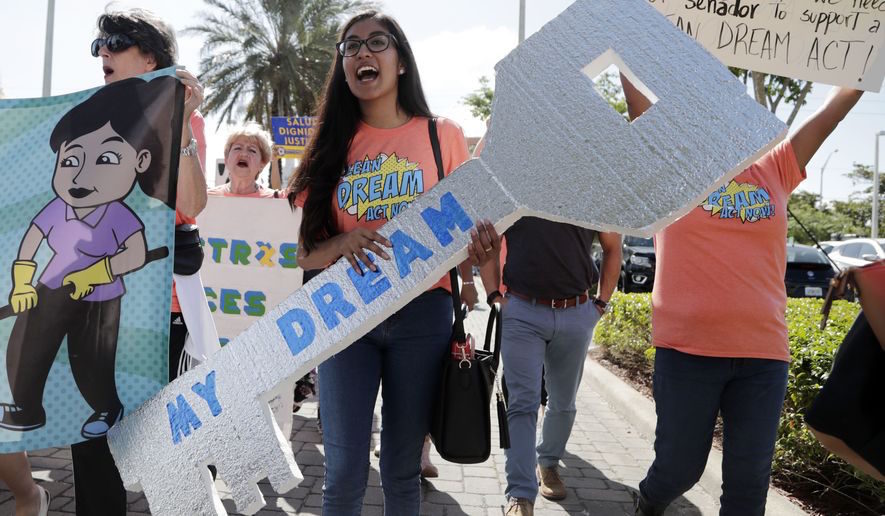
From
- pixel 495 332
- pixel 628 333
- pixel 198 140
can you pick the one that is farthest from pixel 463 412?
pixel 628 333

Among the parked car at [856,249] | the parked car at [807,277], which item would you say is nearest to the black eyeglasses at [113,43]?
the parked car at [807,277]

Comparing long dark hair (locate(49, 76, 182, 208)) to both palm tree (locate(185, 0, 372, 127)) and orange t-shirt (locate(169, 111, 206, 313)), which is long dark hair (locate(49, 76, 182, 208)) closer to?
orange t-shirt (locate(169, 111, 206, 313))

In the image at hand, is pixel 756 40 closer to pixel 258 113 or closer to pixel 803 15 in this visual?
pixel 803 15

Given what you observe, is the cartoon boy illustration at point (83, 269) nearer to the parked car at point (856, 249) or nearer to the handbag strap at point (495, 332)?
the handbag strap at point (495, 332)

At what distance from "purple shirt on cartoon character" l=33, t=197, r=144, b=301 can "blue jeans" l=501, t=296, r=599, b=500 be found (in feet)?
6.70

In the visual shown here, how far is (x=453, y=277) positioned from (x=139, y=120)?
1104 millimetres

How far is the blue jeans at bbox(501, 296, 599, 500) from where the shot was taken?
3.11 metres

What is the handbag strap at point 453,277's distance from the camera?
2.20 m

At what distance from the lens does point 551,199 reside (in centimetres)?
142

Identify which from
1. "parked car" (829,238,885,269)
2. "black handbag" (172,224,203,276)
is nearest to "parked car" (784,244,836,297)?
"parked car" (829,238,885,269)

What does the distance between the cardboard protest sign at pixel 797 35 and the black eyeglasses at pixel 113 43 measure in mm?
1959

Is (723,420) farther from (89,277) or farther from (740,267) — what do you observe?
(89,277)

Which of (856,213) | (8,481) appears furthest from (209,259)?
(856,213)

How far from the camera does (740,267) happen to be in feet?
8.24
